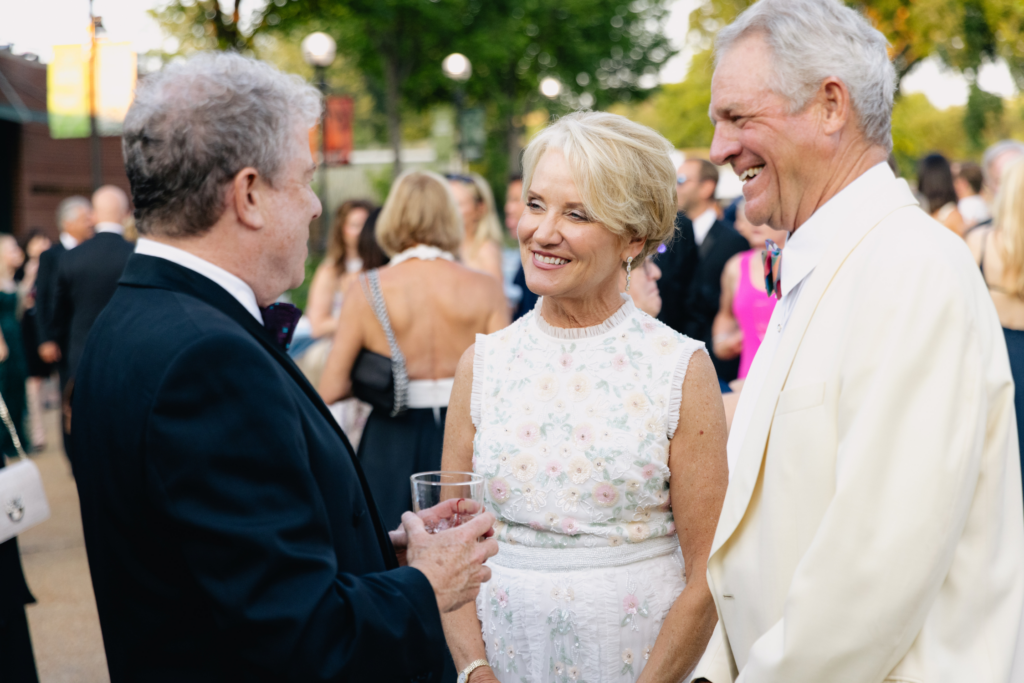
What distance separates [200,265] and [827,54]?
1.28m

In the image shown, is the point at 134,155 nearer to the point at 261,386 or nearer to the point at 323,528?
the point at 261,386

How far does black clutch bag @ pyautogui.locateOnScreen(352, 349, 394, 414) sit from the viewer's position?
440cm

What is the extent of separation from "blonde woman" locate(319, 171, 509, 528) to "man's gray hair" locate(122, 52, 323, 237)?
8.89ft

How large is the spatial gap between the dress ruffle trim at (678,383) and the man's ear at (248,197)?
1104mm

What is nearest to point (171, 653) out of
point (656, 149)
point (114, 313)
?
point (114, 313)

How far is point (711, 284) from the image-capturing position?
685cm

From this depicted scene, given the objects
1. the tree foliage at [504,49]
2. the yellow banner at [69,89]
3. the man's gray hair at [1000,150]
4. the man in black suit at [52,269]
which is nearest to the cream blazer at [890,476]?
the man's gray hair at [1000,150]

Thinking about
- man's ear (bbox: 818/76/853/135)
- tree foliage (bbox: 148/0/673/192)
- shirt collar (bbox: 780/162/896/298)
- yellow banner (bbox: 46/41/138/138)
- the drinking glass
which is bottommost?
the drinking glass

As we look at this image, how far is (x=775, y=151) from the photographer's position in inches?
73.4

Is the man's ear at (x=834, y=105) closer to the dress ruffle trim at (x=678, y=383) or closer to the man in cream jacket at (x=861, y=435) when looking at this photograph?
the man in cream jacket at (x=861, y=435)

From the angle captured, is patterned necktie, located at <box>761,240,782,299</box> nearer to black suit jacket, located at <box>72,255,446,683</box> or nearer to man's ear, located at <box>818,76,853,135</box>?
man's ear, located at <box>818,76,853,135</box>

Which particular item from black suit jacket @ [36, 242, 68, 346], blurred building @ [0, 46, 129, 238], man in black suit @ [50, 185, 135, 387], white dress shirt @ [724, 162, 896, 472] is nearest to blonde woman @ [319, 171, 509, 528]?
white dress shirt @ [724, 162, 896, 472]

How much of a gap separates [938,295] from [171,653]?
1.46 metres

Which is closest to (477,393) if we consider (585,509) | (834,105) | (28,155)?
(585,509)
